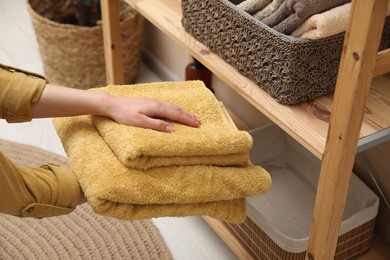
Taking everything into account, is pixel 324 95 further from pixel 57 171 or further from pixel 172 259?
pixel 172 259

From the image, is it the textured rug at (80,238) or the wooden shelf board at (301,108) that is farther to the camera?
the textured rug at (80,238)

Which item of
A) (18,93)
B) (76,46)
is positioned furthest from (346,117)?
(76,46)

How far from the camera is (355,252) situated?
143 centimetres

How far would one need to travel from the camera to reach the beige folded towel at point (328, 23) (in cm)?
101

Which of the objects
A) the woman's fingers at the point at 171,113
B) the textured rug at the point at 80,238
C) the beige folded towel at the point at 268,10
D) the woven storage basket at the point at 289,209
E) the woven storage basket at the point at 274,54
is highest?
the beige folded towel at the point at 268,10

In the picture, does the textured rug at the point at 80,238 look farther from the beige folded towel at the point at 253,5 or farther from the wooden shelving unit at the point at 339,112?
the beige folded towel at the point at 253,5

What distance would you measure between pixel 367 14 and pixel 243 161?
0.37 metres

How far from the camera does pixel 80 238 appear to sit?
1555mm

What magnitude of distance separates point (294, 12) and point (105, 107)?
38 centimetres

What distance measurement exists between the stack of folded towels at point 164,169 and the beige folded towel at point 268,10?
21cm

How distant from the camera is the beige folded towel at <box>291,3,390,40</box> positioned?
1006 millimetres

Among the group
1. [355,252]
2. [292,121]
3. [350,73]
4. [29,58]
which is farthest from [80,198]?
[29,58]

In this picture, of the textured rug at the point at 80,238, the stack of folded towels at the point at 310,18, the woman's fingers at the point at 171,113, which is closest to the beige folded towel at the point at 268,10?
the stack of folded towels at the point at 310,18

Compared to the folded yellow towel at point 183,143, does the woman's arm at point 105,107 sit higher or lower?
higher
